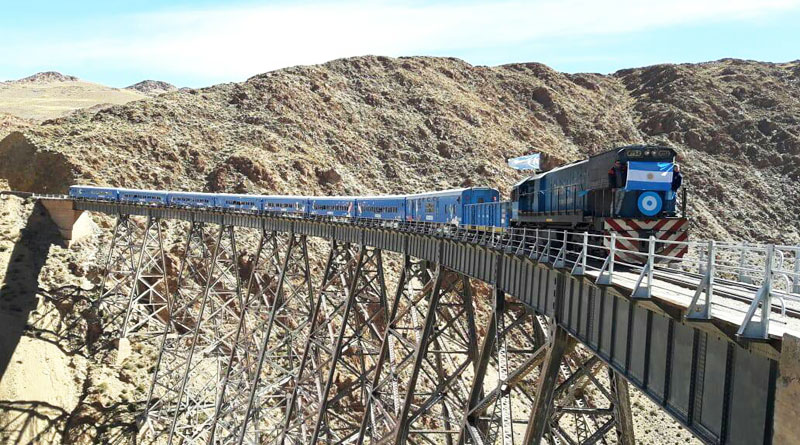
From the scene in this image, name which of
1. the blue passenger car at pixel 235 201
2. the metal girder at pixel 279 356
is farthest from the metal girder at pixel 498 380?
the blue passenger car at pixel 235 201

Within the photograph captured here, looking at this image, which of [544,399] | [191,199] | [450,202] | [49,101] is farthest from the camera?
[49,101]

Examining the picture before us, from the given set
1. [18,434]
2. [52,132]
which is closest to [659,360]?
[18,434]

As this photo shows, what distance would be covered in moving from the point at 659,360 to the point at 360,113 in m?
79.2

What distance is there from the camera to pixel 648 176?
16234 mm

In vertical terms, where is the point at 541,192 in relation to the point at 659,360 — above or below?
above

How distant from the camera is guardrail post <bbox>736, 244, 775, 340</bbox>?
20.7 ft

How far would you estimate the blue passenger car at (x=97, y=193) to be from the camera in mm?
46969

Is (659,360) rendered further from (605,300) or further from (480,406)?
(480,406)

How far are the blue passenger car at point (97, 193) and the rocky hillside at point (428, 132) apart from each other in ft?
25.3

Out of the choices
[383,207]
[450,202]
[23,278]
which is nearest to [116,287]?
[23,278]

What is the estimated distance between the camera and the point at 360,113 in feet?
283

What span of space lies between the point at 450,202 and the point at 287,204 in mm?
13963

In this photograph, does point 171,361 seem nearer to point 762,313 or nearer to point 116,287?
point 116,287

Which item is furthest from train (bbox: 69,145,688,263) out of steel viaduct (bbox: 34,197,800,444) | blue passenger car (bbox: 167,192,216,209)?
blue passenger car (bbox: 167,192,216,209)
